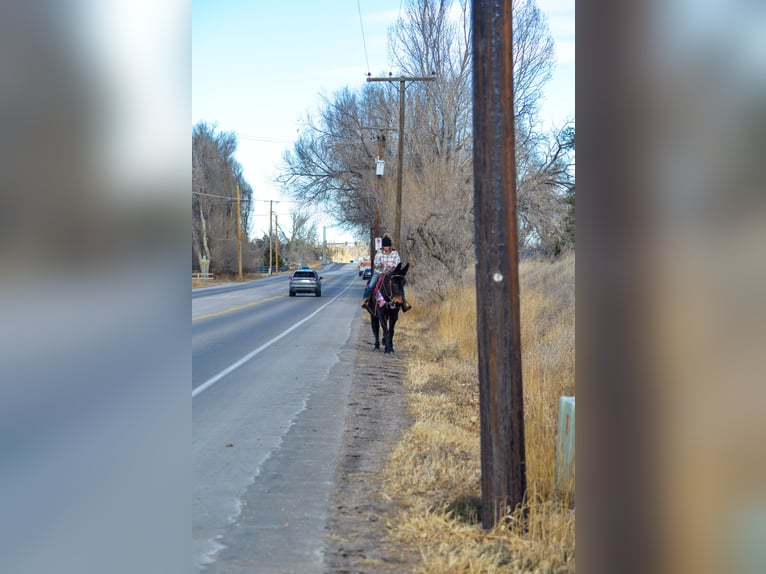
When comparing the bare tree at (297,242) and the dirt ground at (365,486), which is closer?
the dirt ground at (365,486)

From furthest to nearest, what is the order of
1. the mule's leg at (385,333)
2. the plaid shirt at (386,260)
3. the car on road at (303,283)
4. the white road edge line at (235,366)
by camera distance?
the car on road at (303,283) → the mule's leg at (385,333) → the plaid shirt at (386,260) → the white road edge line at (235,366)

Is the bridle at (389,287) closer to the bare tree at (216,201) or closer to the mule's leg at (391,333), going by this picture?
the mule's leg at (391,333)

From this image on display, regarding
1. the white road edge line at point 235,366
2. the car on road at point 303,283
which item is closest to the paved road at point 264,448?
the white road edge line at point 235,366

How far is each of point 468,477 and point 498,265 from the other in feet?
6.64

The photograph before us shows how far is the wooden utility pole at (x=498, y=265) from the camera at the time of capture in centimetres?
477

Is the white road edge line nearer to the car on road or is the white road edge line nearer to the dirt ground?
the dirt ground

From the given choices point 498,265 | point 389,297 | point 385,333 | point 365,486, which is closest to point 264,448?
point 365,486

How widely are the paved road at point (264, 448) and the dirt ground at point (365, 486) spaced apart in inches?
4.4

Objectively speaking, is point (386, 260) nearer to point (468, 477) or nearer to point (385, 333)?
point (385, 333)
